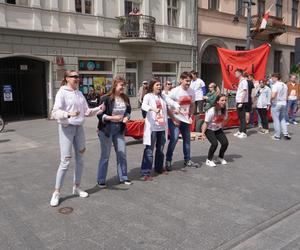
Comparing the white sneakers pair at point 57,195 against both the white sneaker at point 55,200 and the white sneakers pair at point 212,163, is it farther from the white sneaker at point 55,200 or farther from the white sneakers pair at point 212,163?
the white sneakers pair at point 212,163

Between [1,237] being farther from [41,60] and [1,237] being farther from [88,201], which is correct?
[41,60]

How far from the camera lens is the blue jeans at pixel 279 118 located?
934 cm

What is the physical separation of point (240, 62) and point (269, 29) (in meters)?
15.2

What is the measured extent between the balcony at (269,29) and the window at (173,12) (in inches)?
282

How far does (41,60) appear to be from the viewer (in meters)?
14.7

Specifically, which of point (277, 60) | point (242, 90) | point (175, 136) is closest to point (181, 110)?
point (175, 136)

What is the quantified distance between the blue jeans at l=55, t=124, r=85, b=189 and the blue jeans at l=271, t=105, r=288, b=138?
20.5 ft

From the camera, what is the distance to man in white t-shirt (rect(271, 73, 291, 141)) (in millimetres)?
9234

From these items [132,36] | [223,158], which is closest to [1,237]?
[223,158]

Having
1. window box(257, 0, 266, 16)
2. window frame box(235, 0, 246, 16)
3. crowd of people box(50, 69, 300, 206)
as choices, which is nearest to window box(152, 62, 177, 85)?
window frame box(235, 0, 246, 16)

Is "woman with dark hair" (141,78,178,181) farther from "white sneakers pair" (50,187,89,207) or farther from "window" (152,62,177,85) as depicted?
"window" (152,62,177,85)

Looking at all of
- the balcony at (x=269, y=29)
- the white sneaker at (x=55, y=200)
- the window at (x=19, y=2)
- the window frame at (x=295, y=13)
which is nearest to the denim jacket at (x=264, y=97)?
the white sneaker at (x=55, y=200)

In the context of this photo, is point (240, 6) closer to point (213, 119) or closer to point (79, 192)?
point (213, 119)

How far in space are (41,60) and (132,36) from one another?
470 cm
